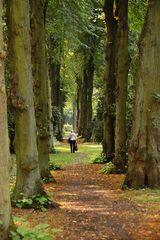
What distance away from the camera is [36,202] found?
10.2 metres

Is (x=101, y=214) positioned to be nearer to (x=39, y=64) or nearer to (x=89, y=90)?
(x=39, y=64)

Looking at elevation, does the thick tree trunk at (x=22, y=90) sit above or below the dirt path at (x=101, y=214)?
above

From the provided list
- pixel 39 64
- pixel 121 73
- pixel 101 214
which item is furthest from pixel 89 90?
pixel 101 214

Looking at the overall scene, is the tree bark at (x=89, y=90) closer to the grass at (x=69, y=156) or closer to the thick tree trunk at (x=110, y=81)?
the grass at (x=69, y=156)

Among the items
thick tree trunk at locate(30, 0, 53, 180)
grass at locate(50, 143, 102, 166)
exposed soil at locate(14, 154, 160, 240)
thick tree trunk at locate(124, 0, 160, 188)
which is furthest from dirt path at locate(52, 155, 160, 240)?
grass at locate(50, 143, 102, 166)

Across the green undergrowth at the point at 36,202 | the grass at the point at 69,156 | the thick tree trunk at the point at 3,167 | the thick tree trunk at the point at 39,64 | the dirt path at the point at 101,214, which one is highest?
the thick tree trunk at the point at 39,64

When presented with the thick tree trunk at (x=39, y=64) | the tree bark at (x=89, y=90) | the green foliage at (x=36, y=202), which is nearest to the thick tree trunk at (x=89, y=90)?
the tree bark at (x=89, y=90)

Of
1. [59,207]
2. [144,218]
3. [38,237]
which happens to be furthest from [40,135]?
[38,237]

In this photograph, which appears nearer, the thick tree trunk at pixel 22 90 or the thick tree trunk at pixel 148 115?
the thick tree trunk at pixel 22 90

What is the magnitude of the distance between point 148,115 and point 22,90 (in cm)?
454

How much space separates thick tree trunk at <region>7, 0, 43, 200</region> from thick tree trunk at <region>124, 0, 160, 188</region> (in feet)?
13.2

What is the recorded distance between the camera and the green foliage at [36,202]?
10051 millimetres

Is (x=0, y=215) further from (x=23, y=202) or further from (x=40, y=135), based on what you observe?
(x=40, y=135)

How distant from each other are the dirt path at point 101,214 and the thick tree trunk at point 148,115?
0.91 m
